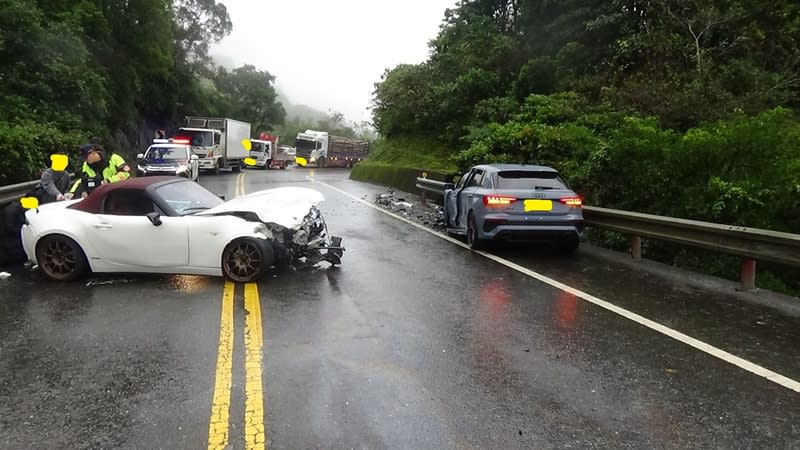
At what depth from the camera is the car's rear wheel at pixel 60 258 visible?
7.02 m

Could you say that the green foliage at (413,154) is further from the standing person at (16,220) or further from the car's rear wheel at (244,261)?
the car's rear wheel at (244,261)

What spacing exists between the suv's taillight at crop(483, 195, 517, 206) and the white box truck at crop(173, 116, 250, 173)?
89.5 ft

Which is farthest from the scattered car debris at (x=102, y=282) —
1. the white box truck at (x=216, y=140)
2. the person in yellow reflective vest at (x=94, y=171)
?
the white box truck at (x=216, y=140)

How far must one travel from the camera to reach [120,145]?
35906 mm

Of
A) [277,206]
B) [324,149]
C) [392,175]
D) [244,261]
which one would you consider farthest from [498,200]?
[324,149]

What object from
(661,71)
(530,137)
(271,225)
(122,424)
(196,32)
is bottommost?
(122,424)

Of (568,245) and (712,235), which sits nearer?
(712,235)

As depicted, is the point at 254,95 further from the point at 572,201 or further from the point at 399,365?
the point at 399,365

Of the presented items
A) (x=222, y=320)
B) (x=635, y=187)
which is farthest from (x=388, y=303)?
(x=635, y=187)

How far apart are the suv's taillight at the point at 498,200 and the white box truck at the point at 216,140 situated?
89.5 feet

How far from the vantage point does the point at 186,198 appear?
7.69 meters

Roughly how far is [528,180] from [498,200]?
26.3 inches

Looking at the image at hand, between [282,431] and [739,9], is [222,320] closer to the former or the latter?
[282,431]

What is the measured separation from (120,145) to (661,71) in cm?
3059
